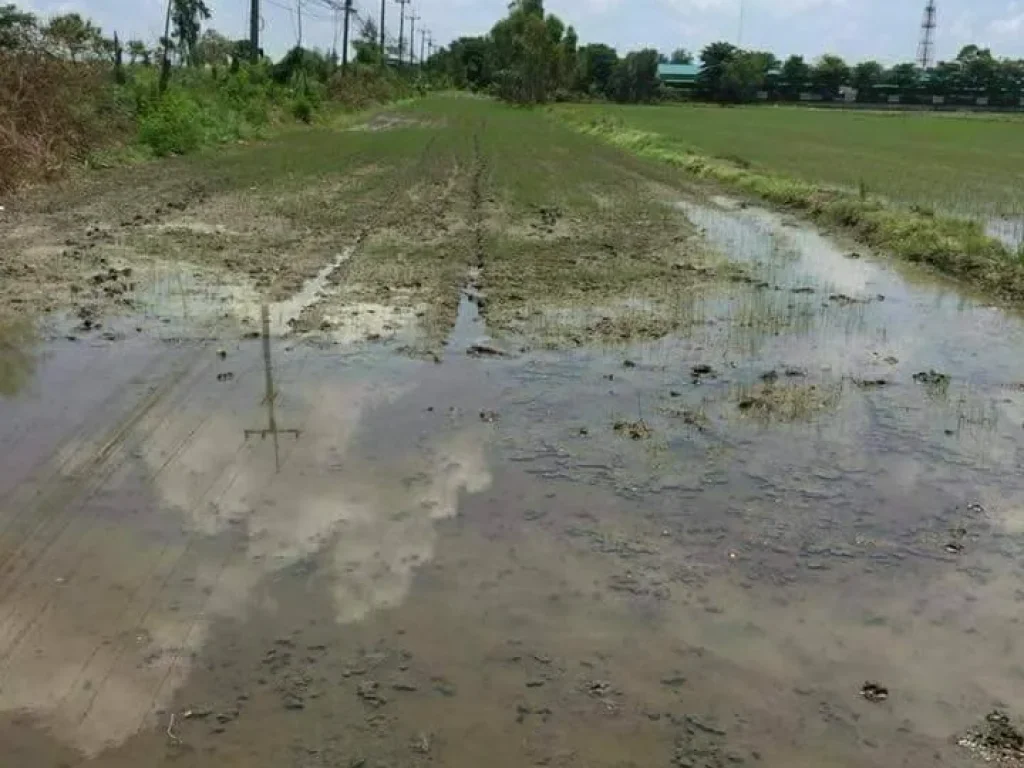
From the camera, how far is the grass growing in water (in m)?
12.1

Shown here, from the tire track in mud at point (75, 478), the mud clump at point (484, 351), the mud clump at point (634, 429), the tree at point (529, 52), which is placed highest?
the tree at point (529, 52)

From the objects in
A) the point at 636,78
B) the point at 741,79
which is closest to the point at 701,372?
the point at 636,78

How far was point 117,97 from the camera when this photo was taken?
24.0 meters

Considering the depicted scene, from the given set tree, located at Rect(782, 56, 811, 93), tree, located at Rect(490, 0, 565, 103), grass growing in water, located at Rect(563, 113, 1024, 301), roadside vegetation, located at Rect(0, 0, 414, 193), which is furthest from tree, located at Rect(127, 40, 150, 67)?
tree, located at Rect(782, 56, 811, 93)

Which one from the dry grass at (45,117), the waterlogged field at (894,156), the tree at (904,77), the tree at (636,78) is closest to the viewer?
the dry grass at (45,117)

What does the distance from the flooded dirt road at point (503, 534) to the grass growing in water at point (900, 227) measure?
8.21ft

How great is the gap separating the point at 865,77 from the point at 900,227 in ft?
314

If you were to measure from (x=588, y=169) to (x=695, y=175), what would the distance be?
2793mm

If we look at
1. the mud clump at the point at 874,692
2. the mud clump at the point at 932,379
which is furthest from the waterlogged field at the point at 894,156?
the mud clump at the point at 874,692

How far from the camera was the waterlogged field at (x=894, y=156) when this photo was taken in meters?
20.2

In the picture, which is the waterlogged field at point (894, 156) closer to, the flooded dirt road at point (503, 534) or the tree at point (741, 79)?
the flooded dirt road at point (503, 534)

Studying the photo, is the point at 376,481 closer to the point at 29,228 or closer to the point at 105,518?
the point at 105,518

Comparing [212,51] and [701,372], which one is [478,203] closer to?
[701,372]

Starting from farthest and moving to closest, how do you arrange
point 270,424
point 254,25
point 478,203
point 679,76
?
1. point 679,76
2. point 254,25
3. point 478,203
4. point 270,424
